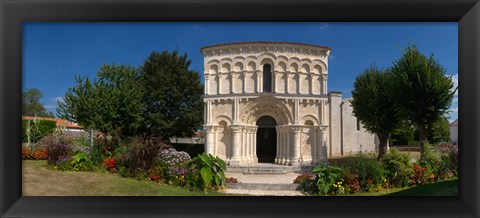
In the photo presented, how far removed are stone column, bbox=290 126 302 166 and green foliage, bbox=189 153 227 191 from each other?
725 cm

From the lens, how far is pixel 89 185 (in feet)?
26.3

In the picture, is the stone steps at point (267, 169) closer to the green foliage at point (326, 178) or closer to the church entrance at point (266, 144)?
the church entrance at point (266, 144)

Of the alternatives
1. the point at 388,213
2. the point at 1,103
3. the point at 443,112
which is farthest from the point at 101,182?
the point at 443,112

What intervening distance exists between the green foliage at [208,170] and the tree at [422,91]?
310 inches

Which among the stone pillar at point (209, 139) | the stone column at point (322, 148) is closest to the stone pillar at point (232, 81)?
the stone pillar at point (209, 139)

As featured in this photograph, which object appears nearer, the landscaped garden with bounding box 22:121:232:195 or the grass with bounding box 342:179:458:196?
the grass with bounding box 342:179:458:196

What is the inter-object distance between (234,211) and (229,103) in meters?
11.5

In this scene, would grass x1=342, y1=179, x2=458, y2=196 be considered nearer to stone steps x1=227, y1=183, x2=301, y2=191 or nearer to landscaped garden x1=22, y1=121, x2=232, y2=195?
stone steps x1=227, y1=183, x2=301, y2=191

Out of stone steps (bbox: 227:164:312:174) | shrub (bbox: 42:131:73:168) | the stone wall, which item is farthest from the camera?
the stone wall

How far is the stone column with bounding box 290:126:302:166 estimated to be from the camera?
16031 millimetres

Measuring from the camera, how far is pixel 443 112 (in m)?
11.3

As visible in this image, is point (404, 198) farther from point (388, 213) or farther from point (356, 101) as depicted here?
point (356, 101)

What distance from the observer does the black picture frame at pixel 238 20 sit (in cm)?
512

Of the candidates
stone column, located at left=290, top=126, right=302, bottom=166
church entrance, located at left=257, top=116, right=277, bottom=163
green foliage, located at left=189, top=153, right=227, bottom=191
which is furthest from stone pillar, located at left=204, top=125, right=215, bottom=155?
green foliage, located at left=189, top=153, right=227, bottom=191
